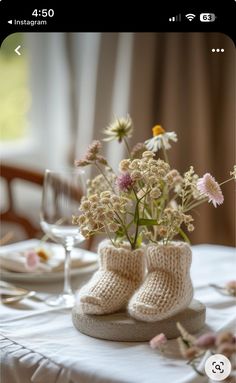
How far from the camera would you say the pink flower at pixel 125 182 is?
83 centimetres

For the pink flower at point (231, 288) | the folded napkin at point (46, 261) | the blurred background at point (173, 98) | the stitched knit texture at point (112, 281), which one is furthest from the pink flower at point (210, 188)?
the blurred background at point (173, 98)

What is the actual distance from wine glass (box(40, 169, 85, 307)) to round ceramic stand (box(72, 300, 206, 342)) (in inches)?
6.9

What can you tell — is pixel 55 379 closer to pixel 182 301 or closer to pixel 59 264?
pixel 182 301

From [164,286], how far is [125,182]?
0.46 feet

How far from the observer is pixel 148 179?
0.83m

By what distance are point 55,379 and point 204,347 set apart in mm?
207

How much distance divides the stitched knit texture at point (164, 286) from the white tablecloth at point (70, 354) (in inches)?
1.6

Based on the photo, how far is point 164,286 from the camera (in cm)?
83

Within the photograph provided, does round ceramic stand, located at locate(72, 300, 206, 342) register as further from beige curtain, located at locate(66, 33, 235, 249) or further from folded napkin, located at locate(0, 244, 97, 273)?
beige curtain, located at locate(66, 33, 235, 249)

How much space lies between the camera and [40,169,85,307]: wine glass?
1008 mm

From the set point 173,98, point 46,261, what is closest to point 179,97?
point 173,98
